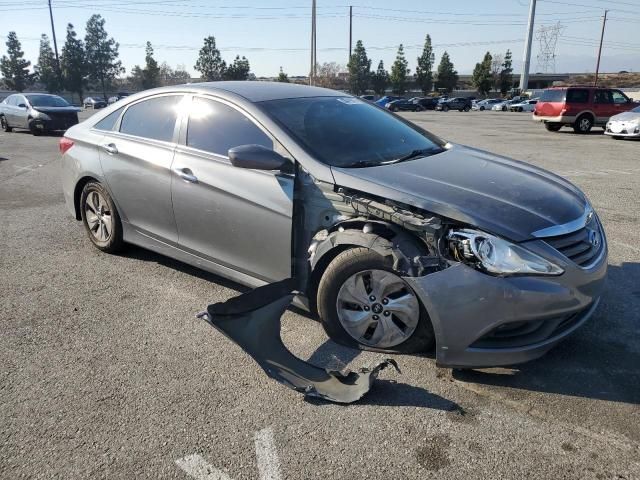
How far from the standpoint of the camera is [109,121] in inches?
187

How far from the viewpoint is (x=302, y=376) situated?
2.82 metres

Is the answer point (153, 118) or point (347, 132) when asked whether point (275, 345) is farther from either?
point (153, 118)

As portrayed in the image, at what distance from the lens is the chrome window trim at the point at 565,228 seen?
276 centimetres

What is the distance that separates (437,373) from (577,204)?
1.45 m

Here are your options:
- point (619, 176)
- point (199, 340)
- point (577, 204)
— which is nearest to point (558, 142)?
point (619, 176)

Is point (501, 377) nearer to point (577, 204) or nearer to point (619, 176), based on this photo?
point (577, 204)

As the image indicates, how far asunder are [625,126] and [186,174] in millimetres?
17448

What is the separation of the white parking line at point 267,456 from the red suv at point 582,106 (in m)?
20.8

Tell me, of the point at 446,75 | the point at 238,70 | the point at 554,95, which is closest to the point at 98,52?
the point at 238,70

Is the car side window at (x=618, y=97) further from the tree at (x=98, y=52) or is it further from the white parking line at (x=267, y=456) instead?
the tree at (x=98, y=52)

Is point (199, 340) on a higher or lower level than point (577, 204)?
lower

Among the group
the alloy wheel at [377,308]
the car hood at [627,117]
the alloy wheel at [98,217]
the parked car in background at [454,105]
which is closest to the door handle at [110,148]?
the alloy wheel at [98,217]

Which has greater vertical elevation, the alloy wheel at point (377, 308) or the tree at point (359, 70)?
the tree at point (359, 70)

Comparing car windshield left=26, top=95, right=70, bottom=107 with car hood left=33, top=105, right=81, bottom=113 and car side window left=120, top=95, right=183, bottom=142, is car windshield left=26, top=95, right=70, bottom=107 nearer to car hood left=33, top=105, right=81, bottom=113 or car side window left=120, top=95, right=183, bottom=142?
car hood left=33, top=105, right=81, bottom=113
